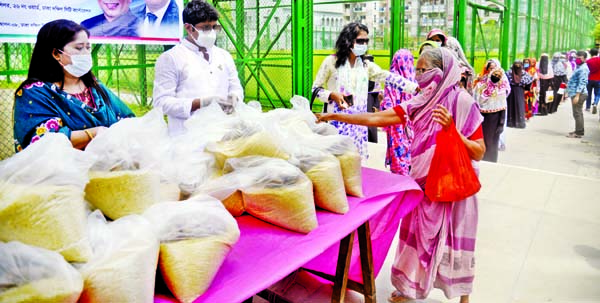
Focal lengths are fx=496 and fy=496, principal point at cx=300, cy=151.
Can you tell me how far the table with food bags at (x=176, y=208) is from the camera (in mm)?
1069

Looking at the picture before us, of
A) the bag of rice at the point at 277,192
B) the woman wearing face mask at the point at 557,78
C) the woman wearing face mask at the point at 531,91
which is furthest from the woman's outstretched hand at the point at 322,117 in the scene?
the woman wearing face mask at the point at 557,78

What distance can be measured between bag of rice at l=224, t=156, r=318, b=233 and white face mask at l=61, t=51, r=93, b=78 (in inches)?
31.8

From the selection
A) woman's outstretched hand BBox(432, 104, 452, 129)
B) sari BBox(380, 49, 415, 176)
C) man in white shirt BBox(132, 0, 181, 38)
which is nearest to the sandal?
woman's outstretched hand BBox(432, 104, 452, 129)

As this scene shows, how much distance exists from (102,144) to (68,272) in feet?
1.48

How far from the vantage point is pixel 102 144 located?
137cm

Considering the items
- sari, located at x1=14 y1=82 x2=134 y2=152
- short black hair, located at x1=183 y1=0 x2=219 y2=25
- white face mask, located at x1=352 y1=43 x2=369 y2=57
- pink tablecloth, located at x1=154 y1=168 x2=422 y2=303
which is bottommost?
pink tablecloth, located at x1=154 y1=168 x2=422 y2=303

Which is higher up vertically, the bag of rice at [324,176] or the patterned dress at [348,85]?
the patterned dress at [348,85]

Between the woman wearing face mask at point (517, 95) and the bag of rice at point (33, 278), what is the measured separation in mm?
10004

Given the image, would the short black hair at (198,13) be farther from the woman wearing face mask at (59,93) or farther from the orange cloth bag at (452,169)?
the orange cloth bag at (452,169)

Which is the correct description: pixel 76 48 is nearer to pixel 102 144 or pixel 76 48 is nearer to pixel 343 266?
pixel 102 144

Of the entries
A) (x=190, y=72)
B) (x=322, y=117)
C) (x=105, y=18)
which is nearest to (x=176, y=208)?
(x=322, y=117)

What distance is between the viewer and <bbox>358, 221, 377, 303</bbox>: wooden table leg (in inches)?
91.2

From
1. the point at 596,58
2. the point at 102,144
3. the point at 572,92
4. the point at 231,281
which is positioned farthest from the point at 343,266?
the point at 596,58

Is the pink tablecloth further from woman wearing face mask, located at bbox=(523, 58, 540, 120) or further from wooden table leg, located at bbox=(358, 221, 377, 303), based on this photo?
woman wearing face mask, located at bbox=(523, 58, 540, 120)
